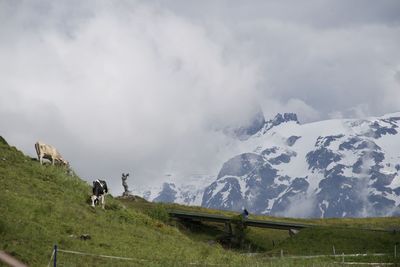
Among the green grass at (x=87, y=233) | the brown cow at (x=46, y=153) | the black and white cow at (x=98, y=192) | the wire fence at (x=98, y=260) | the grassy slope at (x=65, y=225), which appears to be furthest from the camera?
the brown cow at (x=46, y=153)

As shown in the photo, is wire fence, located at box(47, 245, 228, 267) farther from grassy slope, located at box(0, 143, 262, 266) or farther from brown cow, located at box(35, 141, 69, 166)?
brown cow, located at box(35, 141, 69, 166)

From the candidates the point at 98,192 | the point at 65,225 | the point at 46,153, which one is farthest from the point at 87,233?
the point at 46,153

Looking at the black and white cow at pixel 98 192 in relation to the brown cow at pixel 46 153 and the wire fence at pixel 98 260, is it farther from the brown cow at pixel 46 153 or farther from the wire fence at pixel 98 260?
the wire fence at pixel 98 260

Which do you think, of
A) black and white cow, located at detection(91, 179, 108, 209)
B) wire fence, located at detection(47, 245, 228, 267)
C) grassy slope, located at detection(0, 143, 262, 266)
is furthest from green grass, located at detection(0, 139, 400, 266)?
black and white cow, located at detection(91, 179, 108, 209)

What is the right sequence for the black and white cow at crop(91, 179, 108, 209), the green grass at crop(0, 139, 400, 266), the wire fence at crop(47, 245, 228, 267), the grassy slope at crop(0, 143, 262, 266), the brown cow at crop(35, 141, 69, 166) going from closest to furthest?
1. the wire fence at crop(47, 245, 228, 267)
2. the grassy slope at crop(0, 143, 262, 266)
3. the green grass at crop(0, 139, 400, 266)
4. the black and white cow at crop(91, 179, 108, 209)
5. the brown cow at crop(35, 141, 69, 166)

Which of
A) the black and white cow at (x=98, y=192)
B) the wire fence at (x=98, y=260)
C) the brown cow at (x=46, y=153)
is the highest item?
the brown cow at (x=46, y=153)

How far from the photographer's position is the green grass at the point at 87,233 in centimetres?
3859

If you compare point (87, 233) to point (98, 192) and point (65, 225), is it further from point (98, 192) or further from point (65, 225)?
point (98, 192)

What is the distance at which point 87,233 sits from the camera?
149 ft

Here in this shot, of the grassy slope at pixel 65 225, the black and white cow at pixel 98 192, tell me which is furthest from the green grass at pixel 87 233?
the black and white cow at pixel 98 192

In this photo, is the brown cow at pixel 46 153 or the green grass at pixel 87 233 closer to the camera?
the green grass at pixel 87 233

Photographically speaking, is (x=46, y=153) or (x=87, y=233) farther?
(x=46, y=153)

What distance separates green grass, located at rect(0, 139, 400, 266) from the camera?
3859 centimetres

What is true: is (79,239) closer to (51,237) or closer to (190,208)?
(51,237)
